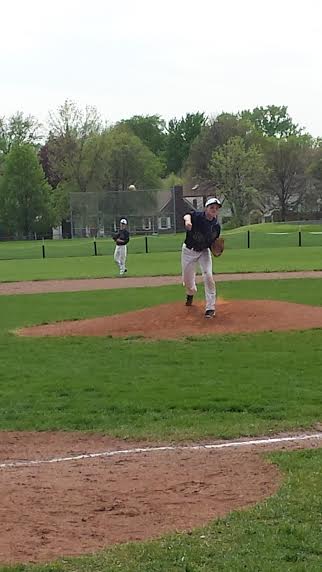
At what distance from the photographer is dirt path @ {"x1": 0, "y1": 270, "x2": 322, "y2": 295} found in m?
24.2

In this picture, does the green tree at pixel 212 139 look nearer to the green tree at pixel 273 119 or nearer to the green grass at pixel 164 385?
the green tree at pixel 273 119

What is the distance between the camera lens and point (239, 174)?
84.2 meters

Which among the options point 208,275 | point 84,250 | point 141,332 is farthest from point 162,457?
point 84,250

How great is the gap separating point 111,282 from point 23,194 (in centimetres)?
5739

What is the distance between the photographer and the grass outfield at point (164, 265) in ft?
98.0

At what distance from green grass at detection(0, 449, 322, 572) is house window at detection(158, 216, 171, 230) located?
6828cm

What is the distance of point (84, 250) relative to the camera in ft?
161

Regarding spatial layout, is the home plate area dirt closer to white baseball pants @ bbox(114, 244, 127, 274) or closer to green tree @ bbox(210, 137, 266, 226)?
white baseball pants @ bbox(114, 244, 127, 274)

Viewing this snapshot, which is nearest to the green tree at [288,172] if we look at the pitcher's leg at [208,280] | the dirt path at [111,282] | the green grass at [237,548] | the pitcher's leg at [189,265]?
the dirt path at [111,282]

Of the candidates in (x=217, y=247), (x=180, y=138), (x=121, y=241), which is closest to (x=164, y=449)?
(x=217, y=247)

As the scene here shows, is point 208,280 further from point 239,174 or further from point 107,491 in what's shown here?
point 239,174

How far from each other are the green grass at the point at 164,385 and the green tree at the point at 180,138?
4423 inches

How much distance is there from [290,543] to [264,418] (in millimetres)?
3370

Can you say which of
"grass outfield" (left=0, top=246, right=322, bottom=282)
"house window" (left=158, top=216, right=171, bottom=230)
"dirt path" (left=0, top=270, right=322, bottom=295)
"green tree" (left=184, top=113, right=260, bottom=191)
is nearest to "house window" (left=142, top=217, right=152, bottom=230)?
"house window" (left=158, top=216, right=171, bottom=230)
